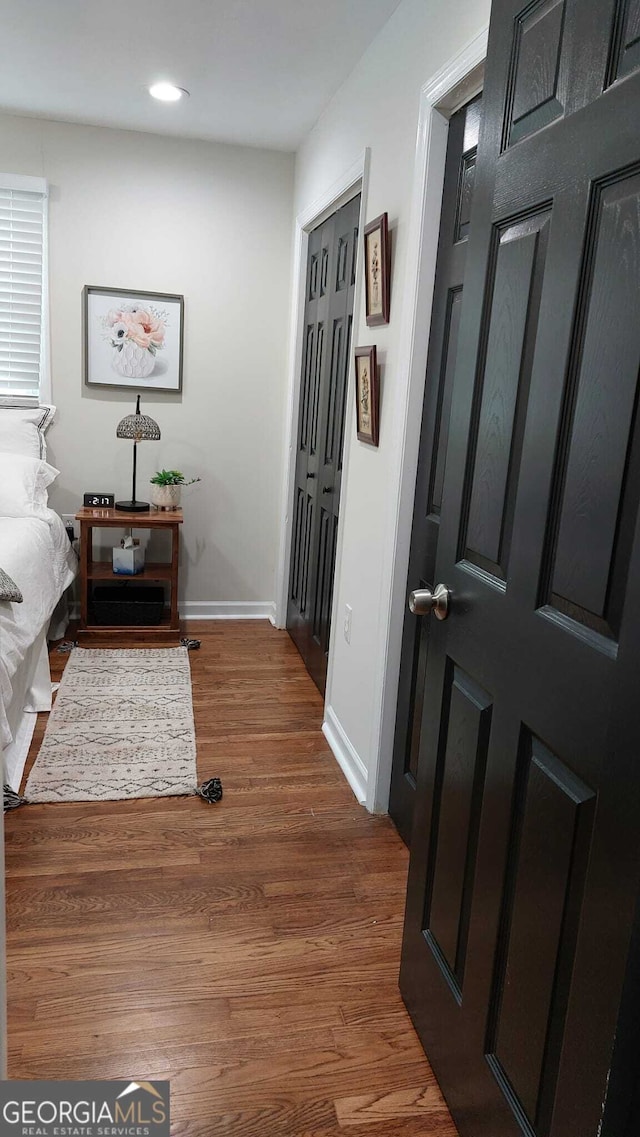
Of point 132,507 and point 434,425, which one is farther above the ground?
point 434,425

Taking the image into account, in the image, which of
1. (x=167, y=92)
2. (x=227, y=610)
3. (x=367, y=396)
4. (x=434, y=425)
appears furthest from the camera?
(x=227, y=610)

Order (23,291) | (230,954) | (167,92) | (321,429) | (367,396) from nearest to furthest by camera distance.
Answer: (230,954)
(367,396)
(167,92)
(321,429)
(23,291)

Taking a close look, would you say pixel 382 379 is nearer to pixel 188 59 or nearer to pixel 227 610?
pixel 188 59

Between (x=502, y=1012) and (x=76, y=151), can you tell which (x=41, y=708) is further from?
(x=76, y=151)

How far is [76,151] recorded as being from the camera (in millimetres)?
3756

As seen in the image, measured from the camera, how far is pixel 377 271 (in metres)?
2.44

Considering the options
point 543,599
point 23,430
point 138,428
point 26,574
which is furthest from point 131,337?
point 543,599

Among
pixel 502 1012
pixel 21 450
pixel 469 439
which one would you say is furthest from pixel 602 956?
pixel 21 450

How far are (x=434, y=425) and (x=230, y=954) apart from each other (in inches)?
57.0

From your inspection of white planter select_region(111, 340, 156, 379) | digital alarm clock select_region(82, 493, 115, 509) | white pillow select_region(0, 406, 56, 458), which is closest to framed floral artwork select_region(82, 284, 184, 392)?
white planter select_region(111, 340, 156, 379)

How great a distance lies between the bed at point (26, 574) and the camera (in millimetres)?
2453

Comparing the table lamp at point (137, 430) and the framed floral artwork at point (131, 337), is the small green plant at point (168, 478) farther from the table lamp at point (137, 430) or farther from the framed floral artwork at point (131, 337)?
the framed floral artwork at point (131, 337)

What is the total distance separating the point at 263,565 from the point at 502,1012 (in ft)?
11.0

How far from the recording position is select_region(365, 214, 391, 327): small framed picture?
2352 millimetres
